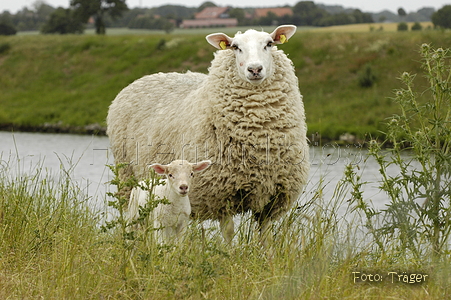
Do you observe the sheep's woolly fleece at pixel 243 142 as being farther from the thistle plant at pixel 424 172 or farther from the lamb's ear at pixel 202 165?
the thistle plant at pixel 424 172

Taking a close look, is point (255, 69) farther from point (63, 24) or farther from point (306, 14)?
point (63, 24)

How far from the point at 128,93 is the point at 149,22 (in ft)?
211

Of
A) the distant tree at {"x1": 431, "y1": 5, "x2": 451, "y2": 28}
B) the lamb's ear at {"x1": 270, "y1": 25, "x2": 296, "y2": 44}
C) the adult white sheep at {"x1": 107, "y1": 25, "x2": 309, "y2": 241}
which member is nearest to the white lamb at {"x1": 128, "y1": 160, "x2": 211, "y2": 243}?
the adult white sheep at {"x1": 107, "y1": 25, "x2": 309, "y2": 241}

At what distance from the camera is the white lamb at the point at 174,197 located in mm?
4398

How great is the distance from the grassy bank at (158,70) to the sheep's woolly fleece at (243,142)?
1834 centimetres

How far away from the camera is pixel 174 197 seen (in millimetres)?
4621

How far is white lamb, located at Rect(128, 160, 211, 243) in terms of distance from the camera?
4.40 metres

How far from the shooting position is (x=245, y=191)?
5.12 meters

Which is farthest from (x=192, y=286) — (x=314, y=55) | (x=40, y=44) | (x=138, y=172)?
(x=40, y=44)

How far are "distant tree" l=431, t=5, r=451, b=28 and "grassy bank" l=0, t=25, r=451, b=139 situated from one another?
19.1 ft

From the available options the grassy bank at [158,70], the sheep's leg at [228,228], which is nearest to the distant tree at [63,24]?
the grassy bank at [158,70]

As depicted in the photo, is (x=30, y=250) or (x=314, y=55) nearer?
(x=30, y=250)

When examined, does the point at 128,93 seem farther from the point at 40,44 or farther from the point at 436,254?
the point at 40,44

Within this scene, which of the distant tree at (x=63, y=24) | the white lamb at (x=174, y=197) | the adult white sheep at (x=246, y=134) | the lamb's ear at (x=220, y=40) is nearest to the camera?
the white lamb at (x=174, y=197)
